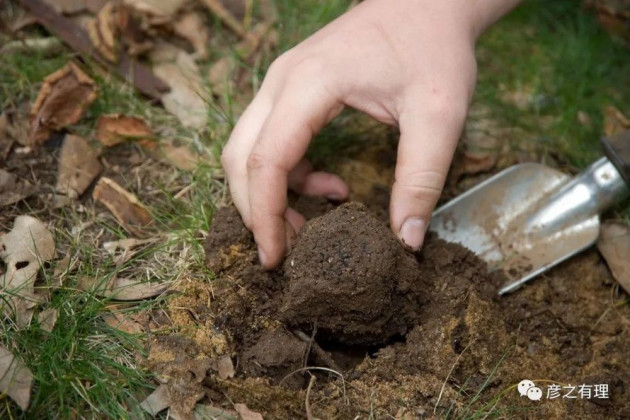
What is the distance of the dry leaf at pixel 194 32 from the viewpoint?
3.17m

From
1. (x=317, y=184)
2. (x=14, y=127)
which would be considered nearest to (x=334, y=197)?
(x=317, y=184)

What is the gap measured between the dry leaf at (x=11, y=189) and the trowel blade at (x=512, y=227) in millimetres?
1504

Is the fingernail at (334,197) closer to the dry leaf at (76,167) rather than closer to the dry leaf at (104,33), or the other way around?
the dry leaf at (76,167)

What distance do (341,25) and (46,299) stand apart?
134 cm

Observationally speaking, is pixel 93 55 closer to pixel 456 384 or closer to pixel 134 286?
pixel 134 286

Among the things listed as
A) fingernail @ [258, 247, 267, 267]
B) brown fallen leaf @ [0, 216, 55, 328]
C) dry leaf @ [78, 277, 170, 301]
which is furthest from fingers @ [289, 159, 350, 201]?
brown fallen leaf @ [0, 216, 55, 328]

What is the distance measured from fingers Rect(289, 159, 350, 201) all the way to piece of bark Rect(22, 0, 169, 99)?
80 centimetres

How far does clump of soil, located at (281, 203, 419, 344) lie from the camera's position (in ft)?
6.45

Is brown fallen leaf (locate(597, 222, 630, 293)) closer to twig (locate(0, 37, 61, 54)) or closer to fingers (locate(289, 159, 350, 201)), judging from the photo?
fingers (locate(289, 159, 350, 201))

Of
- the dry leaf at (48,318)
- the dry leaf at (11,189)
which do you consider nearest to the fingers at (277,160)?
the dry leaf at (48,318)

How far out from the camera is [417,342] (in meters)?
2.11

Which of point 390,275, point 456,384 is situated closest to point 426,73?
point 390,275

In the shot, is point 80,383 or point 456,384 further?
point 456,384

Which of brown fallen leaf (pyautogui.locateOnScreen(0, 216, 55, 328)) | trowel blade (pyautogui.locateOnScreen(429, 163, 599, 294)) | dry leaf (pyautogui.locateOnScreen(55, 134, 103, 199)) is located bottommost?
trowel blade (pyautogui.locateOnScreen(429, 163, 599, 294))
